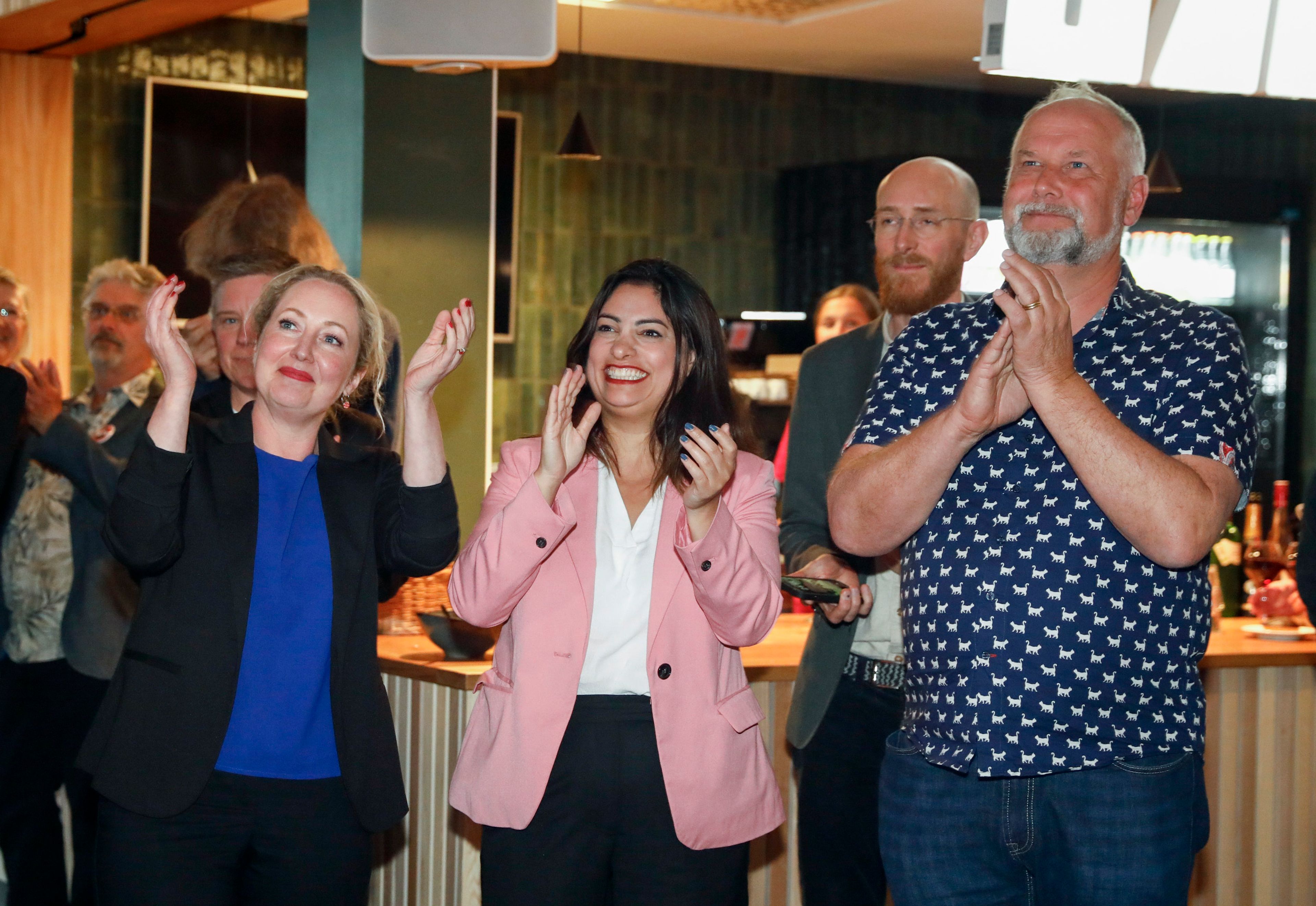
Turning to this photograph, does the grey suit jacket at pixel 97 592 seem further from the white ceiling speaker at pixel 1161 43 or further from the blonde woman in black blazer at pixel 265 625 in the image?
the white ceiling speaker at pixel 1161 43

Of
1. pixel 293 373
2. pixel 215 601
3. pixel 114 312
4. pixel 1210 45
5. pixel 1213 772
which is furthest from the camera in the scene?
pixel 114 312

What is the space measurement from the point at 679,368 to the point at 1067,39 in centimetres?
99

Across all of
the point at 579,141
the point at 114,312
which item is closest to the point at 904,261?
the point at 114,312

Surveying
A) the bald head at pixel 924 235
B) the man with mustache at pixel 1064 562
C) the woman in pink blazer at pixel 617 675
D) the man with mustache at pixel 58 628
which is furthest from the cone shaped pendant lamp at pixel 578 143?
the man with mustache at pixel 1064 562

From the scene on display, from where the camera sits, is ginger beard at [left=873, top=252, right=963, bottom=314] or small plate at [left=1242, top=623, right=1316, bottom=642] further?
small plate at [left=1242, top=623, right=1316, bottom=642]

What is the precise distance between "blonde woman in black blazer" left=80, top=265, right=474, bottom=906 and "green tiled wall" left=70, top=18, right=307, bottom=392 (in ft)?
14.9

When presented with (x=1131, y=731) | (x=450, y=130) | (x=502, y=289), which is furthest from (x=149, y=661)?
(x=502, y=289)

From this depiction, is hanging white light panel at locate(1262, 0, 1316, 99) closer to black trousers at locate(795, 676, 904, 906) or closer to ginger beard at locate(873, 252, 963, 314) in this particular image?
ginger beard at locate(873, 252, 963, 314)

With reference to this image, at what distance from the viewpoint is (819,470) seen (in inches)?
115

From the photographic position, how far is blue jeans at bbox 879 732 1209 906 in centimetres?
191

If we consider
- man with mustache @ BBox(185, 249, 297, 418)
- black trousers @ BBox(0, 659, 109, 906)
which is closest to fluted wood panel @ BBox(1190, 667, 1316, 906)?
man with mustache @ BBox(185, 249, 297, 418)

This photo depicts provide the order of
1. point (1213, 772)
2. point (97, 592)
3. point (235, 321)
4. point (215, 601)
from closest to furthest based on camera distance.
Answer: point (215, 601) → point (235, 321) → point (1213, 772) → point (97, 592)

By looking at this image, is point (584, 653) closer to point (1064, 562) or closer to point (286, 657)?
point (286, 657)

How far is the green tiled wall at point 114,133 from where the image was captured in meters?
6.49
